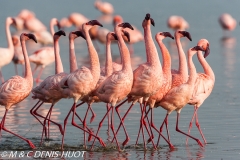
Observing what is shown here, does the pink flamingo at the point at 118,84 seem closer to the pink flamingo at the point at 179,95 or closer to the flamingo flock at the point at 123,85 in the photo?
the flamingo flock at the point at 123,85

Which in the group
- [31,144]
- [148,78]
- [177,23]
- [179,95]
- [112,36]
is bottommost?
[31,144]

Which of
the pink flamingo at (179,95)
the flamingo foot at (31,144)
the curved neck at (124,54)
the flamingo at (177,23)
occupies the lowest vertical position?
the flamingo foot at (31,144)

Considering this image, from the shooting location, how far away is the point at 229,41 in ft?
81.6

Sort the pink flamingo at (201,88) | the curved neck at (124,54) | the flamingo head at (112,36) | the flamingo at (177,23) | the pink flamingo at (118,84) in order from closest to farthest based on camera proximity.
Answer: the pink flamingo at (118,84), the curved neck at (124,54), the flamingo head at (112,36), the pink flamingo at (201,88), the flamingo at (177,23)

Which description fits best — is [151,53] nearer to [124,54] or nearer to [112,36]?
[124,54]

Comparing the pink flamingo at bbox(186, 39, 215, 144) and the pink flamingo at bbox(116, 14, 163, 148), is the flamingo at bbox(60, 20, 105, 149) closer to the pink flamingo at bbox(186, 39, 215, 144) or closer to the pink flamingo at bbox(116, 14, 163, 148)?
the pink flamingo at bbox(116, 14, 163, 148)

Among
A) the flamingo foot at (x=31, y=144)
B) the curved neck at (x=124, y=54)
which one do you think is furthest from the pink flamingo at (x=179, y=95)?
the flamingo foot at (x=31, y=144)

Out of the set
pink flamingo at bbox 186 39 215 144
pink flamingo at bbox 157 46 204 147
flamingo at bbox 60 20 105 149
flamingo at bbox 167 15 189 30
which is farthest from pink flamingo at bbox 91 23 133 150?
flamingo at bbox 167 15 189 30

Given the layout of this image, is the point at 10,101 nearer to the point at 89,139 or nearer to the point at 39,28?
the point at 89,139

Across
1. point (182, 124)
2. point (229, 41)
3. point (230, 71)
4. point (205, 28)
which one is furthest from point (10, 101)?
point (205, 28)

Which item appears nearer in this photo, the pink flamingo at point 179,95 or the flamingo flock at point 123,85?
the flamingo flock at point 123,85

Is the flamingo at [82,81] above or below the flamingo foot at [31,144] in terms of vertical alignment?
above

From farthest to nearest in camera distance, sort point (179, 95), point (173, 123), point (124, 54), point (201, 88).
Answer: point (173, 123) → point (201, 88) → point (179, 95) → point (124, 54)

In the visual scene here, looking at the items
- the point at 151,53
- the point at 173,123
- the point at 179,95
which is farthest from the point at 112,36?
the point at 173,123
